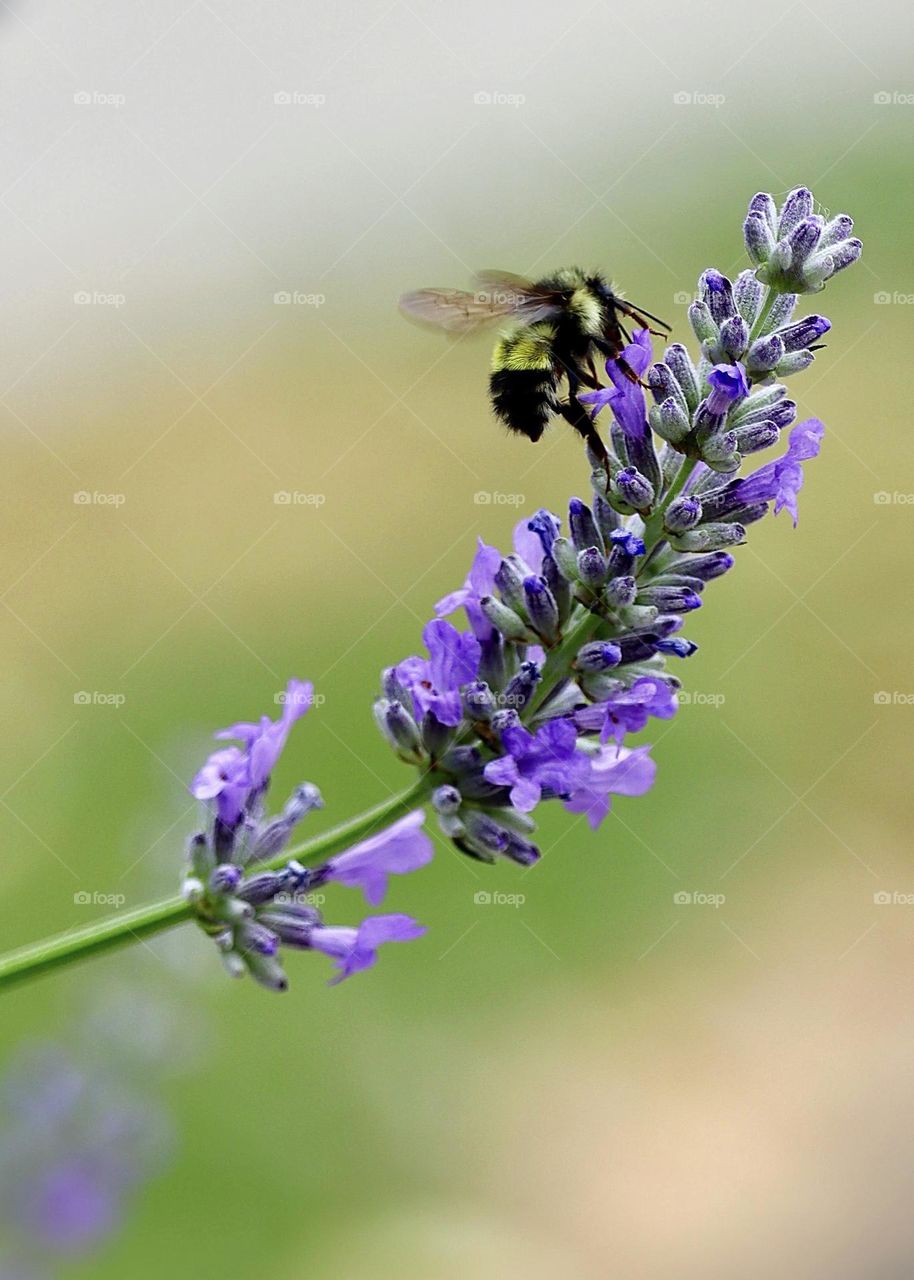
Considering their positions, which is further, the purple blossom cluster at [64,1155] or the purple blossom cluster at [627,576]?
the purple blossom cluster at [64,1155]

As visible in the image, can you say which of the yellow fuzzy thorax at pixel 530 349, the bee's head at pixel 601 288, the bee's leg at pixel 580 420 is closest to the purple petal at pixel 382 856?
the bee's leg at pixel 580 420

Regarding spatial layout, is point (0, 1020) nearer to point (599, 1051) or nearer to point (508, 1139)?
point (508, 1139)

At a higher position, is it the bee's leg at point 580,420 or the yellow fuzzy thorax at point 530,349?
the yellow fuzzy thorax at point 530,349

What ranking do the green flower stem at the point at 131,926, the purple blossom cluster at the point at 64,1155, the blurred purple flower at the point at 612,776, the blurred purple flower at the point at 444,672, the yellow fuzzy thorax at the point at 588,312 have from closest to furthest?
the green flower stem at the point at 131,926 → the blurred purple flower at the point at 444,672 → the blurred purple flower at the point at 612,776 → the yellow fuzzy thorax at the point at 588,312 → the purple blossom cluster at the point at 64,1155

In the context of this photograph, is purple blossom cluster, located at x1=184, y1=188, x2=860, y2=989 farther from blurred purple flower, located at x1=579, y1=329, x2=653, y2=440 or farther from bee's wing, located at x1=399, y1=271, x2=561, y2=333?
bee's wing, located at x1=399, y1=271, x2=561, y2=333

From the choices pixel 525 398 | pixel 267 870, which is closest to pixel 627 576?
pixel 267 870

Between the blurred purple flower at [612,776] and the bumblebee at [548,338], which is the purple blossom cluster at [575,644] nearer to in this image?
the blurred purple flower at [612,776]

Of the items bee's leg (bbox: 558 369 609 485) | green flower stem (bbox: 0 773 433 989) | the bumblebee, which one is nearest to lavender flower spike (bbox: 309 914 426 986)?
green flower stem (bbox: 0 773 433 989)

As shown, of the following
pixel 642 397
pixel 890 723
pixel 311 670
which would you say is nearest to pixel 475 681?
pixel 642 397
